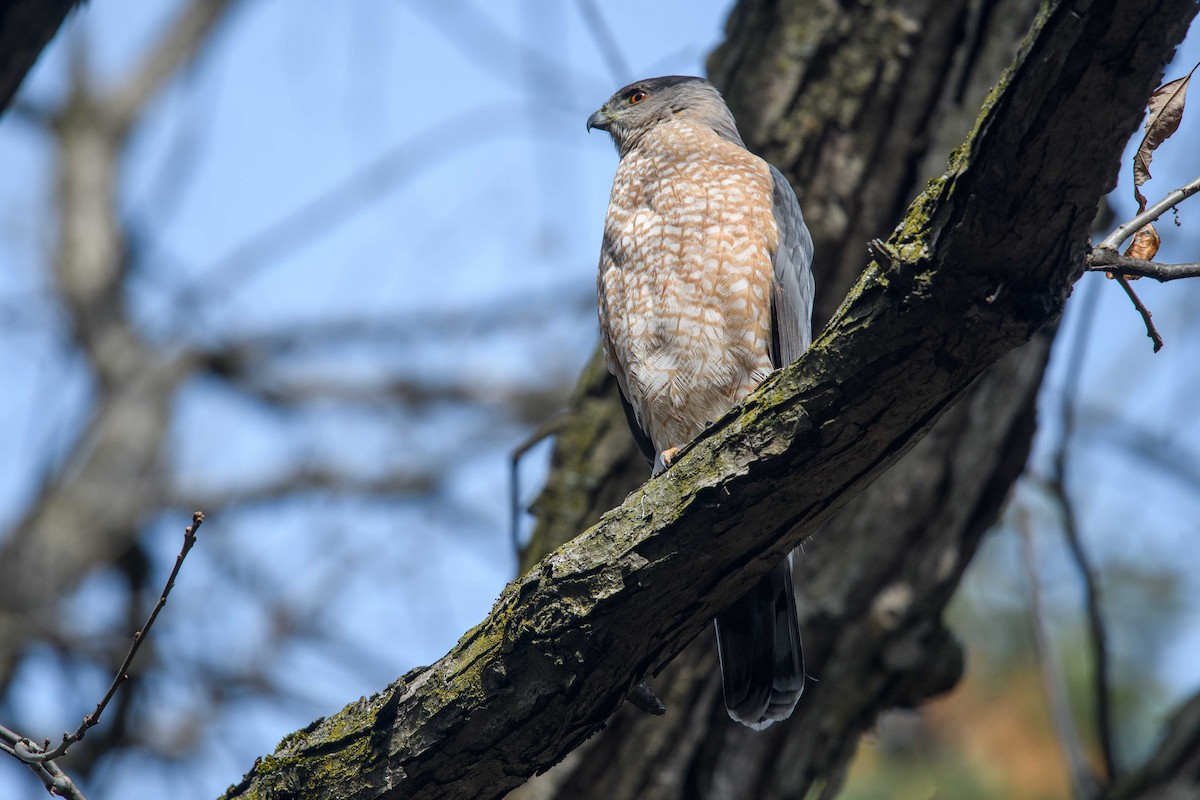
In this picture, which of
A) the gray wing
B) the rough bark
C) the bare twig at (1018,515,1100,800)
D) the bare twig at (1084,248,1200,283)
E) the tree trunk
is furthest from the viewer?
the tree trunk

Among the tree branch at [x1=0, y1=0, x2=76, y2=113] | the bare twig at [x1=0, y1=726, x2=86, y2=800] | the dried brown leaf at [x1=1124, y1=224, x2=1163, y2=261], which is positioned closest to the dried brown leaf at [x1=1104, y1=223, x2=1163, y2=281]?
the dried brown leaf at [x1=1124, y1=224, x2=1163, y2=261]

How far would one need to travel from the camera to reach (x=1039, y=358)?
3.58 m

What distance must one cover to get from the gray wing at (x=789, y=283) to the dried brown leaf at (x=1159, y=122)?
1.43m

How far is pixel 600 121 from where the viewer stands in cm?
447

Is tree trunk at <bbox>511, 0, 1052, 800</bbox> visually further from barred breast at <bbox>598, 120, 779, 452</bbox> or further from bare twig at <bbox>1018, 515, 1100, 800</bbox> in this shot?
barred breast at <bbox>598, 120, 779, 452</bbox>

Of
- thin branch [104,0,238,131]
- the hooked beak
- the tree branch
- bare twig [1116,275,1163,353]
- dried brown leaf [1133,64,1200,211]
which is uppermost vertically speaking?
thin branch [104,0,238,131]

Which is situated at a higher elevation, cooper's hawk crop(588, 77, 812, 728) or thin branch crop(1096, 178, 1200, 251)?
cooper's hawk crop(588, 77, 812, 728)

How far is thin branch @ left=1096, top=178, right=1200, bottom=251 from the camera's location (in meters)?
1.80

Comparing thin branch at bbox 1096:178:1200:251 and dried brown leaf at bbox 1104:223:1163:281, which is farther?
dried brown leaf at bbox 1104:223:1163:281

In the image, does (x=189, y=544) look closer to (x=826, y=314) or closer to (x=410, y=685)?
(x=410, y=685)

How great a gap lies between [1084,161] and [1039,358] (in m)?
2.14

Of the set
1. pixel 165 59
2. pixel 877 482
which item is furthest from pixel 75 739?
pixel 165 59

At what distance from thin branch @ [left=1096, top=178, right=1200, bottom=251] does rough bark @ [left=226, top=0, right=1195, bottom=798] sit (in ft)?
0.41

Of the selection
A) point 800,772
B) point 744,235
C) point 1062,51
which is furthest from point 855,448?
point 800,772
